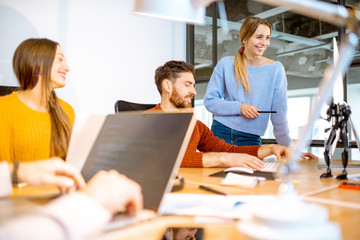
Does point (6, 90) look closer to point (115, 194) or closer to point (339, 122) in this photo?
point (115, 194)

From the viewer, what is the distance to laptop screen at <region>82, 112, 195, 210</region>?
0.63 m

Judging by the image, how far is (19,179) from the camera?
2.55 feet

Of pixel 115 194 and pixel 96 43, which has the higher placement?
pixel 96 43

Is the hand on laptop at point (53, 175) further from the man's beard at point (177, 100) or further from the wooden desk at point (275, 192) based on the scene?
the man's beard at point (177, 100)

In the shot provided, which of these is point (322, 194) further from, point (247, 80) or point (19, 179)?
point (247, 80)

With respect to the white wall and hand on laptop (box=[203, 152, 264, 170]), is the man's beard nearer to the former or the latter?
hand on laptop (box=[203, 152, 264, 170])

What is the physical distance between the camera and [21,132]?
1.54m

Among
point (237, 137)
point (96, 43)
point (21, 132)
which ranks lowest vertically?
point (237, 137)

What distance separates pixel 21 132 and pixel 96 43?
214 cm

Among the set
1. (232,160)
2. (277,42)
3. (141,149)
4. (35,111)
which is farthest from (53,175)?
(277,42)

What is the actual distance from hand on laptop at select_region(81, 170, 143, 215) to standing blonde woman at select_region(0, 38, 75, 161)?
112cm

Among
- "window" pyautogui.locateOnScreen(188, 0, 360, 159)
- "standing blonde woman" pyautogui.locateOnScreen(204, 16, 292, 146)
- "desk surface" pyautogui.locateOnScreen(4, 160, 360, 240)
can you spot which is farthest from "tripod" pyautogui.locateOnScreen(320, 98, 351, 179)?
"window" pyautogui.locateOnScreen(188, 0, 360, 159)

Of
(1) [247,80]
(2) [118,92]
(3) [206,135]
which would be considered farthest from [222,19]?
(3) [206,135]

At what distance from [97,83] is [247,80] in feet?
6.33
